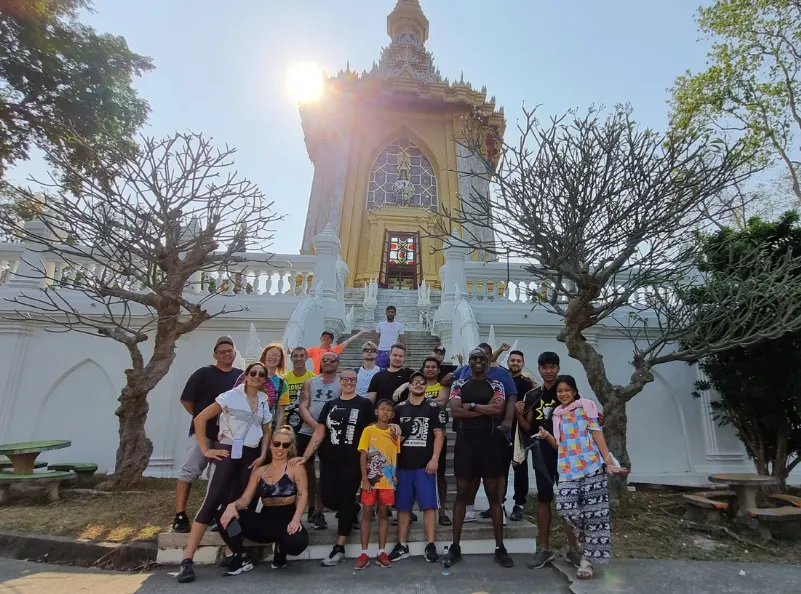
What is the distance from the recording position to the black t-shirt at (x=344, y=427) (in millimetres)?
3949

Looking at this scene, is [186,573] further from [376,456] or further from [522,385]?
[522,385]

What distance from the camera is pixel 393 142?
65.6ft

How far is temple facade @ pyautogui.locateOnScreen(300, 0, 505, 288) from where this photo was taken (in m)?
18.0

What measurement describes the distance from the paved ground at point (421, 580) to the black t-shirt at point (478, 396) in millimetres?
1118

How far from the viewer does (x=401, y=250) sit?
713 inches

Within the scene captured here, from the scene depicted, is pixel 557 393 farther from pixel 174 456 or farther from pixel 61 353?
pixel 61 353

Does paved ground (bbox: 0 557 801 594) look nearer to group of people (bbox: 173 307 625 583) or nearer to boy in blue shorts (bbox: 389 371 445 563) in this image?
group of people (bbox: 173 307 625 583)

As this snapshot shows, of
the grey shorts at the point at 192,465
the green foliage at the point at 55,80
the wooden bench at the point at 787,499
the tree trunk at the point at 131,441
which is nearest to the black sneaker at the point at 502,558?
the grey shorts at the point at 192,465

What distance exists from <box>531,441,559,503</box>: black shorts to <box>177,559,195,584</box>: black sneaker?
9.37ft

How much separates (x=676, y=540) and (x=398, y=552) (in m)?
2.97

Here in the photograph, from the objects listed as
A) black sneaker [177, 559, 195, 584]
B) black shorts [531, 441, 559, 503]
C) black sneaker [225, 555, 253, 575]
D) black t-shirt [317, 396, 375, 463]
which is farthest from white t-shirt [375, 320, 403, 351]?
black sneaker [177, 559, 195, 584]

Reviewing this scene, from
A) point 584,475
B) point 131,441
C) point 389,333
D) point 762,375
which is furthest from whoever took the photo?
point 389,333

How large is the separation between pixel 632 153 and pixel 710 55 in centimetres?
885

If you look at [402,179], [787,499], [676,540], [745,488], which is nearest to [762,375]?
[787,499]
